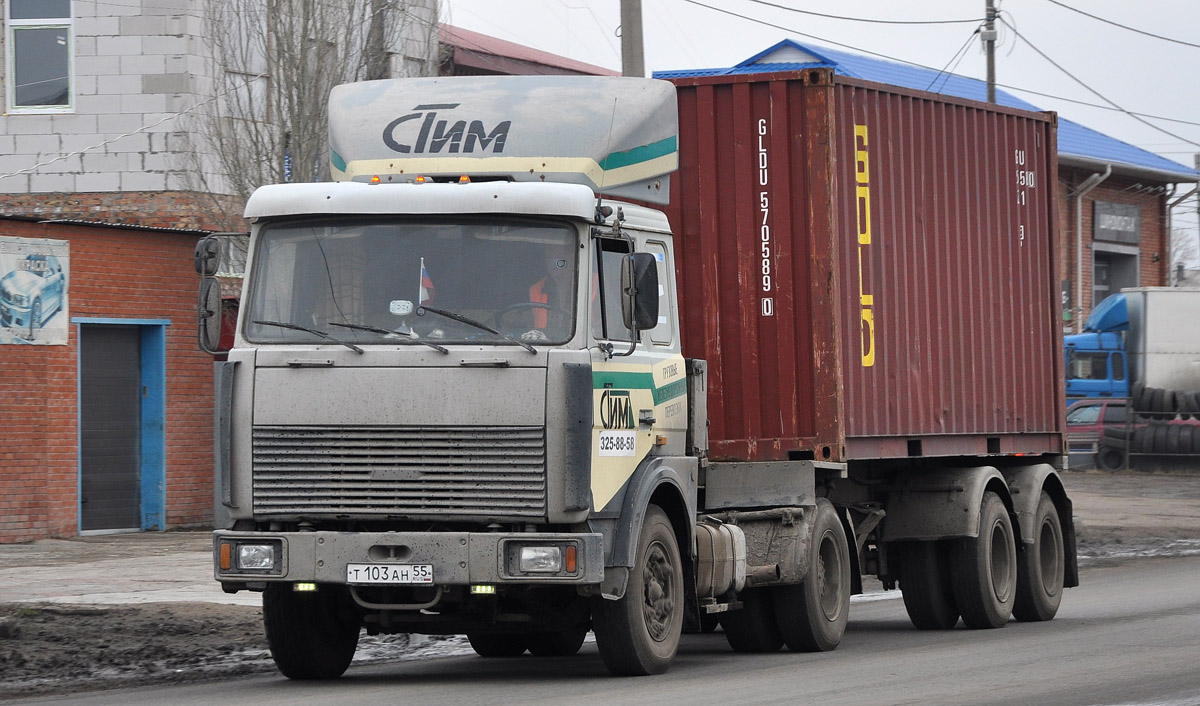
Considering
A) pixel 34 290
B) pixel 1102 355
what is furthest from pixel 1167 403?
pixel 34 290

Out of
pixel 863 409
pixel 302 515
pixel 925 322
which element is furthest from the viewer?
pixel 925 322

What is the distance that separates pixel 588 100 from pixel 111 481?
1249cm

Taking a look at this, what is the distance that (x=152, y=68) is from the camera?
24438 mm

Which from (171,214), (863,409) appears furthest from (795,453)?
(171,214)

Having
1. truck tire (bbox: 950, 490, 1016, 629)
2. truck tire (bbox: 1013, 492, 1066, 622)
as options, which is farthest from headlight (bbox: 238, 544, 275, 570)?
truck tire (bbox: 1013, 492, 1066, 622)

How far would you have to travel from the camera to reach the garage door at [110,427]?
21.0 meters

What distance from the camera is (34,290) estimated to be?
790 inches

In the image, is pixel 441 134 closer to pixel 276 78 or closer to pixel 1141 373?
pixel 276 78

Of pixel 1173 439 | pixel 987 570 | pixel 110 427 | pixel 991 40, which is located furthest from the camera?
pixel 1173 439

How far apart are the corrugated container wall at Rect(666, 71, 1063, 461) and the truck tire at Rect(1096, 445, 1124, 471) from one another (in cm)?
2260

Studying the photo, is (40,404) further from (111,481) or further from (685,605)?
(685,605)

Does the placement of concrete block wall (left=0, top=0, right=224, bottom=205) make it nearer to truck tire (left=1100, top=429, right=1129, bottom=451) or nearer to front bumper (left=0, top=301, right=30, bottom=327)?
front bumper (left=0, top=301, right=30, bottom=327)

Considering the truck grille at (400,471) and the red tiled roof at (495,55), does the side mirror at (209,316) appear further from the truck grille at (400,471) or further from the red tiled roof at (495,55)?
the red tiled roof at (495,55)

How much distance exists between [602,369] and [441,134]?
180cm
